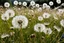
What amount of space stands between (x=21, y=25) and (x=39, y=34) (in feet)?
3.25

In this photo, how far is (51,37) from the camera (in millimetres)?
3455

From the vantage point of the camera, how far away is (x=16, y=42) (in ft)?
10.2

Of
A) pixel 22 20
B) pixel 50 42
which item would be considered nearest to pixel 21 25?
pixel 22 20

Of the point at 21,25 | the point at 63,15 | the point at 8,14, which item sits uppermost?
the point at 21,25

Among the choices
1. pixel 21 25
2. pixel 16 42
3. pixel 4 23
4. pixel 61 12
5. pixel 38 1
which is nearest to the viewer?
pixel 21 25

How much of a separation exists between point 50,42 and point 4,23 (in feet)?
2.87

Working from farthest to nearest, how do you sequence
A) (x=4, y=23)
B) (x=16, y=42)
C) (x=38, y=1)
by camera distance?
1. (x=38, y=1)
2. (x=4, y=23)
3. (x=16, y=42)

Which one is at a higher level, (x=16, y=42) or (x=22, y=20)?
(x=22, y=20)

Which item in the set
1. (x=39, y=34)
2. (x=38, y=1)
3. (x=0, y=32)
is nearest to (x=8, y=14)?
(x=0, y=32)

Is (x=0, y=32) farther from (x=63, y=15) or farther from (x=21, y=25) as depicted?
(x=63, y=15)

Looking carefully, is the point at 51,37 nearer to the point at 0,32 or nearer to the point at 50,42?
the point at 50,42

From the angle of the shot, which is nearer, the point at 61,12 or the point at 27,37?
the point at 27,37

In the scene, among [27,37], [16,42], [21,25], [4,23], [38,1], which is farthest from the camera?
[38,1]

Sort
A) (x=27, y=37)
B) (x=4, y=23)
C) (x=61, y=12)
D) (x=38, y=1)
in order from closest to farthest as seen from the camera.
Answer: (x=27, y=37), (x=4, y=23), (x=61, y=12), (x=38, y=1)
